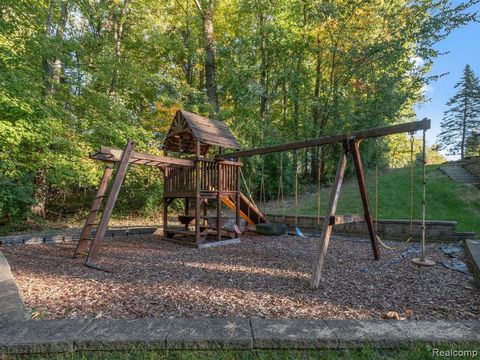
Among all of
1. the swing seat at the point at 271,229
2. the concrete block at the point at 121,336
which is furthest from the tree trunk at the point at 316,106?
the concrete block at the point at 121,336

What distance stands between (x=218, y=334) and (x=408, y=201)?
1041cm

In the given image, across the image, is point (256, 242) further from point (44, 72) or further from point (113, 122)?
point (44, 72)

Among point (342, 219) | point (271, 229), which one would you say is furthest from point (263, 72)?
point (342, 219)

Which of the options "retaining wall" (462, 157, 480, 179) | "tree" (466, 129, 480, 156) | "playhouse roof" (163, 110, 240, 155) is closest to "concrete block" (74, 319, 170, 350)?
"playhouse roof" (163, 110, 240, 155)

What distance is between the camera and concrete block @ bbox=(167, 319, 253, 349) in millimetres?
2072

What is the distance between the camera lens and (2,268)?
13.4 feet

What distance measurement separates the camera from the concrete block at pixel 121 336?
81.0 inches

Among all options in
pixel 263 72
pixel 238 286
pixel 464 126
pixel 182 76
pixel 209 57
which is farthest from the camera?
pixel 464 126

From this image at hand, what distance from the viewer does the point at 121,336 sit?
2.11 metres

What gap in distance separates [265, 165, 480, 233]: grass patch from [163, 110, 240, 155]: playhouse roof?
4.17m

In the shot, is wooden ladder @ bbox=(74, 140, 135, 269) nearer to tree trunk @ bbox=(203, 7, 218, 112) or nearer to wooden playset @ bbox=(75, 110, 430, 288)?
wooden playset @ bbox=(75, 110, 430, 288)

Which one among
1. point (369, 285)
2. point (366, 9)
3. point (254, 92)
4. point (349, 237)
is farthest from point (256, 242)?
point (366, 9)

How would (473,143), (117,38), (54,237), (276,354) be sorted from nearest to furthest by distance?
(276,354)
(54,237)
(117,38)
(473,143)

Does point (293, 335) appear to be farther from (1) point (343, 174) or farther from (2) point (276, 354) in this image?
(1) point (343, 174)
